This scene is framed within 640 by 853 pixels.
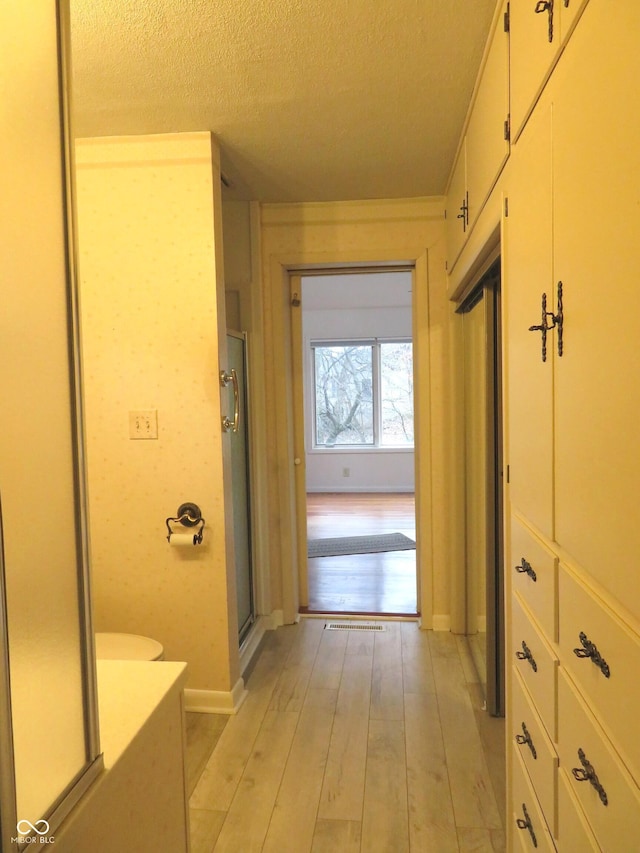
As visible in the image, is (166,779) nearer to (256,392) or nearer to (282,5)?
(282,5)

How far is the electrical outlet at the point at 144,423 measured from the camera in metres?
2.36

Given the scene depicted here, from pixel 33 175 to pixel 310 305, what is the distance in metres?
6.84

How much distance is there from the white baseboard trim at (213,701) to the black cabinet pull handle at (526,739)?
1.36 metres

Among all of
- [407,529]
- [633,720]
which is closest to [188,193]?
[633,720]

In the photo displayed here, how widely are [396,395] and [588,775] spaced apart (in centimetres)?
674

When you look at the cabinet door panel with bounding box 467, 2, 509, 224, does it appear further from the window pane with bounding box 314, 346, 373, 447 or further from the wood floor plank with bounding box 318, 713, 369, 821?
the window pane with bounding box 314, 346, 373, 447

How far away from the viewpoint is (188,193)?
227 cm

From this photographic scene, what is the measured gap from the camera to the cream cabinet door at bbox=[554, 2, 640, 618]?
0.73m

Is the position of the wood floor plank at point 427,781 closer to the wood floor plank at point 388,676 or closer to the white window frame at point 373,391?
the wood floor plank at point 388,676

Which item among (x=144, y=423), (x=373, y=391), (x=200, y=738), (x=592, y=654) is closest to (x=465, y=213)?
(x=144, y=423)

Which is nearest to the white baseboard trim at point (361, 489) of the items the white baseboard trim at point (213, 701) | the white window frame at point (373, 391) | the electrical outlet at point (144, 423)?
the white window frame at point (373, 391)

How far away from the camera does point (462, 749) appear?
2.08m

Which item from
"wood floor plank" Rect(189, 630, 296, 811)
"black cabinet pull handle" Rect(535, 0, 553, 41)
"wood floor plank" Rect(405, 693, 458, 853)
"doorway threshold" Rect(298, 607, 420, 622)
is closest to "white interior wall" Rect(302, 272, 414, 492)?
"doorway threshold" Rect(298, 607, 420, 622)

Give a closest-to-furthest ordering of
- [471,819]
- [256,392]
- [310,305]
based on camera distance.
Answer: [471,819] < [256,392] < [310,305]
